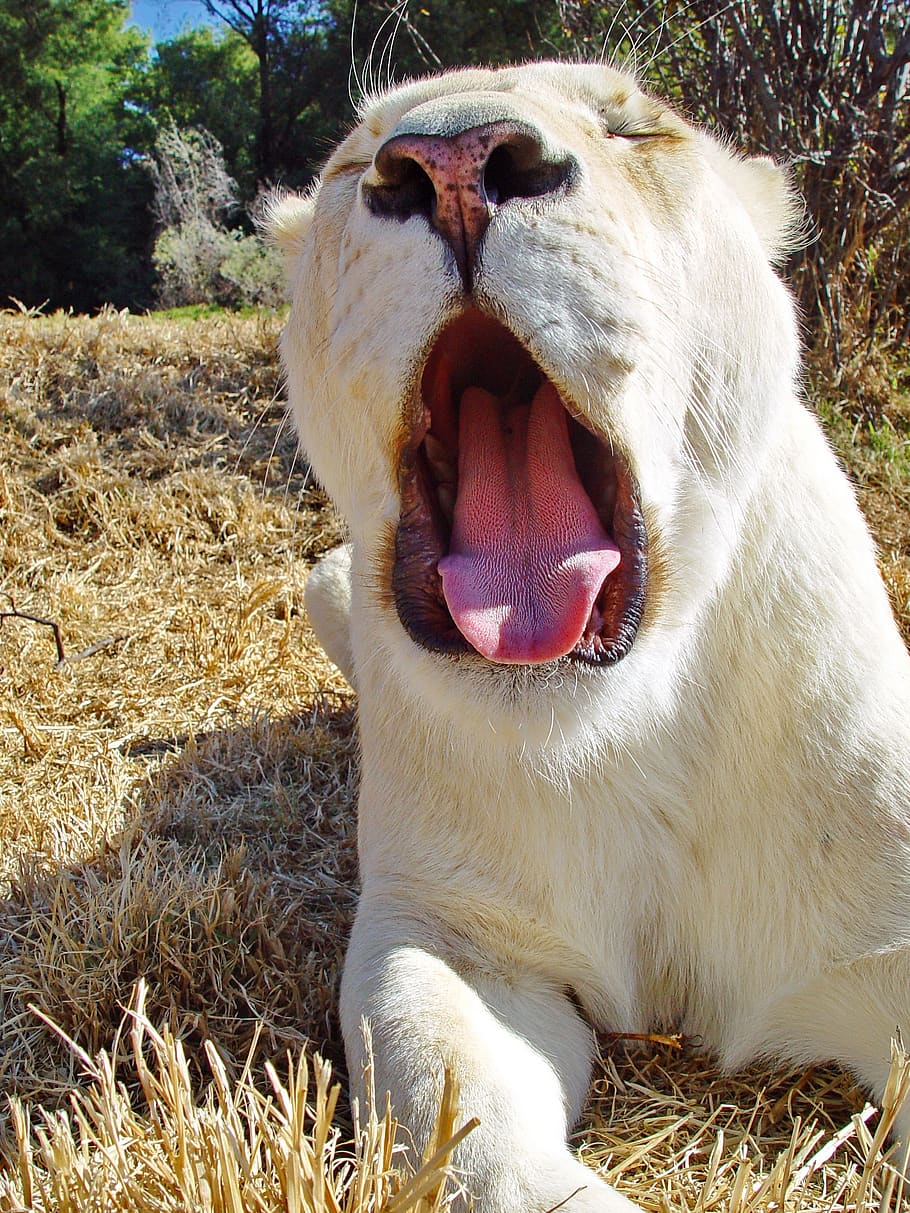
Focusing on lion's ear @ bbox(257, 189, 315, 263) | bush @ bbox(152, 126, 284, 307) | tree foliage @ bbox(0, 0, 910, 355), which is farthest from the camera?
bush @ bbox(152, 126, 284, 307)

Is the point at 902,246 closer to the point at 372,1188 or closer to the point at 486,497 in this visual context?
the point at 486,497

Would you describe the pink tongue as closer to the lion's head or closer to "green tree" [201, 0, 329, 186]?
the lion's head

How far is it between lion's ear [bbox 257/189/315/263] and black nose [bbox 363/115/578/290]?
0.87 m

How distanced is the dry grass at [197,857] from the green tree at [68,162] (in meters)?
18.4

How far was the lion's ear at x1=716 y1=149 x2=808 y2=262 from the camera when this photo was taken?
1.91 m

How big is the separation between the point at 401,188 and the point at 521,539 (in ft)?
1.50

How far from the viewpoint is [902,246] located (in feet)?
15.8

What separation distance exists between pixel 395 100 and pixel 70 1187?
5.06ft

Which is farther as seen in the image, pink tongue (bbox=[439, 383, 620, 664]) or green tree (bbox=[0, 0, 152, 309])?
green tree (bbox=[0, 0, 152, 309])

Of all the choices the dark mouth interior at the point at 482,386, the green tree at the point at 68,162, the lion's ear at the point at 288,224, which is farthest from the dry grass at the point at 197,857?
the green tree at the point at 68,162

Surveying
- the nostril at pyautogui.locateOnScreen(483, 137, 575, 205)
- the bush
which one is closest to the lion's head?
the nostril at pyautogui.locateOnScreen(483, 137, 575, 205)

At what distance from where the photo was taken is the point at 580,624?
1358 mm

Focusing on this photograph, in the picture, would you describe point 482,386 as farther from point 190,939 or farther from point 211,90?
point 211,90

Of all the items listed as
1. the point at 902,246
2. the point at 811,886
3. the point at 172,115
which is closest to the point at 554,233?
the point at 811,886
